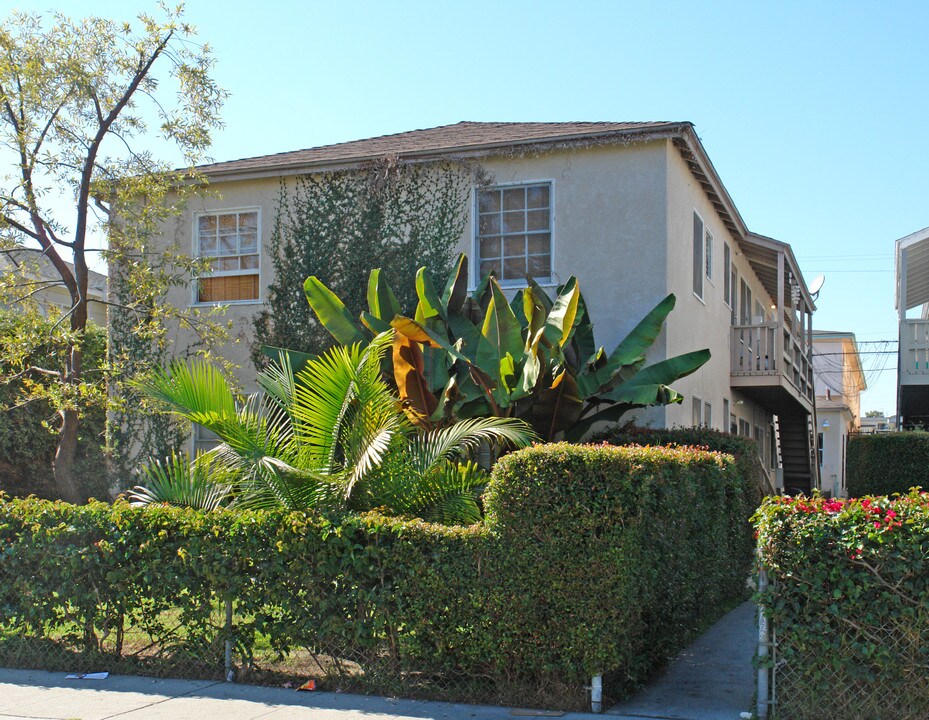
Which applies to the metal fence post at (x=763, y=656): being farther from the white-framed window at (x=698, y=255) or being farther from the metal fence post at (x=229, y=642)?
the white-framed window at (x=698, y=255)

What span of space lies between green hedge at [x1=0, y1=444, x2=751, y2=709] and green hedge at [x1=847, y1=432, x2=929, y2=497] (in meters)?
11.5

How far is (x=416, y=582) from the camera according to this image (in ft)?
23.4

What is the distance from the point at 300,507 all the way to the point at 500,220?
7.81m

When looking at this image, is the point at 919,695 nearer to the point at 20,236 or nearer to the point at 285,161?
the point at 20,236

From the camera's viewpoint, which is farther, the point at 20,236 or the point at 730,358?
the point at 730,358

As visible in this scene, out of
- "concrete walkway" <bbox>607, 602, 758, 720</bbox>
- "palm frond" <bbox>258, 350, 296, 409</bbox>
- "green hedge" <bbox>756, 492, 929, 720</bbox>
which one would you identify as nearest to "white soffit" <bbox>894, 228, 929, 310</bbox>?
"concrete walkway" <bbox>607, 602, 758, 720</bbox>

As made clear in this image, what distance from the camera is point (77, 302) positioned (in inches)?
470

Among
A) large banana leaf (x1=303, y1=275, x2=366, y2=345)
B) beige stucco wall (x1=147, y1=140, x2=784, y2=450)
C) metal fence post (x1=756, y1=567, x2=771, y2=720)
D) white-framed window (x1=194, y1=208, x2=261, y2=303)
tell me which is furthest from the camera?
white-framed window (x1=194, y1=208, x2=261, y2=303)

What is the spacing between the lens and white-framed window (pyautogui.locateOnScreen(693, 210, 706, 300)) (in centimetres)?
1611

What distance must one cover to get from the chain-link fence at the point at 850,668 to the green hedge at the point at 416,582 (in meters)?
1.06

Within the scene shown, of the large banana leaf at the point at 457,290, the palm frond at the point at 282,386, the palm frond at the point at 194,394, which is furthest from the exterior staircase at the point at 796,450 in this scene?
the palm frond at the point at 194,394

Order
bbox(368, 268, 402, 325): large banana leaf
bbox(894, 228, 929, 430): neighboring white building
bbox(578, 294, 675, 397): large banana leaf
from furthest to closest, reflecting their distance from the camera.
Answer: bbox(894, 228, 929, 430): neighboring white building → bbox(368, 268, 402, 325): large banana leaf → bbox(578, 294, 675, 397): large banana leaf

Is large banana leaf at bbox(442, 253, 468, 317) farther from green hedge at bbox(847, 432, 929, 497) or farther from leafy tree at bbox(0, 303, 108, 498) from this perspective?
green hedge at bbox(847, 432, 929, 497)

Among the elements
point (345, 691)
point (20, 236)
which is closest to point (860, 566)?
point (345, 691)
